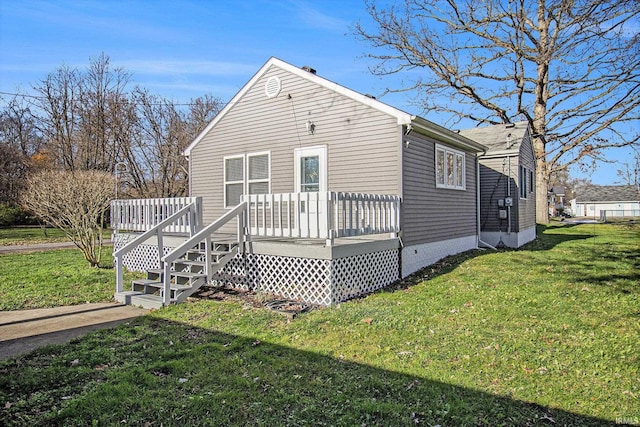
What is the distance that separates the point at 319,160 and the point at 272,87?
2568 mm

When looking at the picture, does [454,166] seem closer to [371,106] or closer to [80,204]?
[371,106]

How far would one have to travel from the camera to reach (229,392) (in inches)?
145

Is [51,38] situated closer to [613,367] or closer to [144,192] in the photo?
[144,192]

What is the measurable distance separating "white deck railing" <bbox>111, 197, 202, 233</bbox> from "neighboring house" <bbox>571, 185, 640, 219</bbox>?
60615 mm

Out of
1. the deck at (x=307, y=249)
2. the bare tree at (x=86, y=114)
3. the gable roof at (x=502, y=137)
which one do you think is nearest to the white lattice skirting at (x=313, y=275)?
the deck at (x=307, y=249)

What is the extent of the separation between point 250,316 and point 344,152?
4.84m

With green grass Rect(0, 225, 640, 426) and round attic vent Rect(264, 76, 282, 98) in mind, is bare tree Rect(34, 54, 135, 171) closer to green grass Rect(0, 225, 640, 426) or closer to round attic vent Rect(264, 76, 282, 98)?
round attic vent Rect(264, 76, 282, 98)

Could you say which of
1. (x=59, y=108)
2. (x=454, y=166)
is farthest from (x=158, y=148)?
(x=454, y=166)

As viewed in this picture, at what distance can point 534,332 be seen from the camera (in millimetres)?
5184

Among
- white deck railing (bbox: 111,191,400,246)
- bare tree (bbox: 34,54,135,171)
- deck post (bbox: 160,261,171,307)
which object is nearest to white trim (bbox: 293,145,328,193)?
white deck railing (bbox: 111,191,400,246)

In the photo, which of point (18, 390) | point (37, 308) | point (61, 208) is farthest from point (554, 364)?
point (61, 208)

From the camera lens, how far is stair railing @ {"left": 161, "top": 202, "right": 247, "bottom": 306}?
6.90 meters

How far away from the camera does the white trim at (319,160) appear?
32.6ft

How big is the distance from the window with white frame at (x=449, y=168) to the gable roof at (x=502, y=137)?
3.57m
